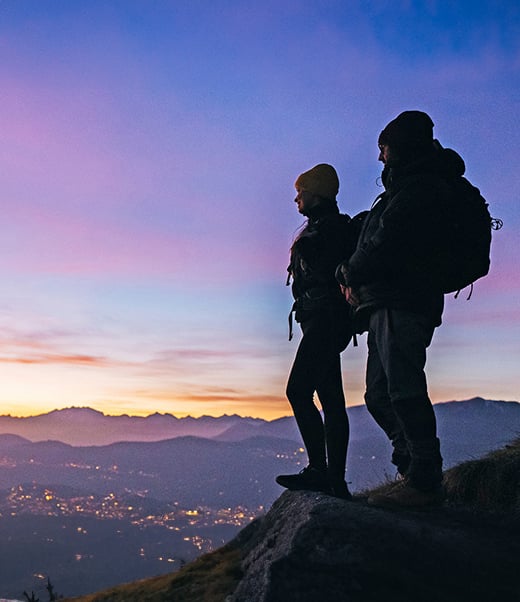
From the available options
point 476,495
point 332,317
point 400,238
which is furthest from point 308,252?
point 476,495

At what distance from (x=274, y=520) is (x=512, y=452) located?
2852 millimetres

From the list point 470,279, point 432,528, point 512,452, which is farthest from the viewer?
point 512,452

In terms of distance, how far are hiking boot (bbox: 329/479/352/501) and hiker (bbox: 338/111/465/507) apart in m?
0.61

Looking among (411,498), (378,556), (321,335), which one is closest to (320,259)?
(321,335)

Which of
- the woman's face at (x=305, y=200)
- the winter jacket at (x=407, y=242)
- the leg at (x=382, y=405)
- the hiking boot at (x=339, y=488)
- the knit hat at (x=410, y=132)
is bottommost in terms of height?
the hiking boot at (x=339, y=488)

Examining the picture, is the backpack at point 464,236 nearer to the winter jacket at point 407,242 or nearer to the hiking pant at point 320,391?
the winter jacket at point 407,242

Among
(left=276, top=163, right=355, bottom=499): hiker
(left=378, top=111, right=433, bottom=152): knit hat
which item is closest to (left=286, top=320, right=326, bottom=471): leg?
(left=276, top=163, right=355, bottom=499): hiker

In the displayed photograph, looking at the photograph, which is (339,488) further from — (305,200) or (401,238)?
(305,200)

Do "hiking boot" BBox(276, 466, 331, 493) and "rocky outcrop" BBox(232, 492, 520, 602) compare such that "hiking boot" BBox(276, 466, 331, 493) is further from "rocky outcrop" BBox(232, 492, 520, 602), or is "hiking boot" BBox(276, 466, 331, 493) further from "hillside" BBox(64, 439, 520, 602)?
"rocky outcrop" BBox(232, 492, 520, 602)

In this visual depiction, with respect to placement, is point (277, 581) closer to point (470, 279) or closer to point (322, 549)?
point (322, 549)

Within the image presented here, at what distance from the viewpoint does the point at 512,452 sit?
653 centimetres

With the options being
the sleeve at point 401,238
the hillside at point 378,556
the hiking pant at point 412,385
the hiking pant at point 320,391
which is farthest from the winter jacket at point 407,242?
the hillside at point 378,556

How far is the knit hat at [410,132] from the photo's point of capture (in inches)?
206

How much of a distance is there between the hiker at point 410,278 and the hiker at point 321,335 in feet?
1.91
